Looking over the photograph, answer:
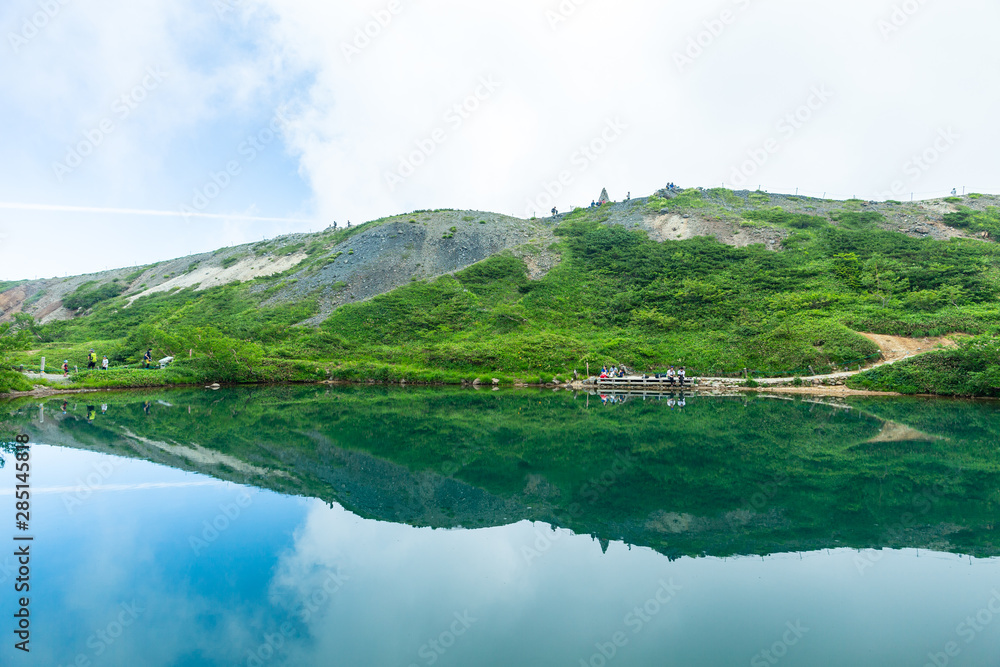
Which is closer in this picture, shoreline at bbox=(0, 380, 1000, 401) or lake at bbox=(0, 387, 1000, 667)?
lake at bbox=(0, 387, 1000, 667)

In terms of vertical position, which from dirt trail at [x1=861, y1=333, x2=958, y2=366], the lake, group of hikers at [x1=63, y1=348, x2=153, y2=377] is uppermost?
dirt trail at [x1=861, y1=333, x2=958, y2=366]

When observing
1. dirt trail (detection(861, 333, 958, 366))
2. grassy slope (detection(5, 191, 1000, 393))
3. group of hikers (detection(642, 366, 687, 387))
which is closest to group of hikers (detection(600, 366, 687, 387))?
group of hikers (detection(642, 366, 687, 387))

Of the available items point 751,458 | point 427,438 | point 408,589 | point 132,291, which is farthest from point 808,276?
point 132,291

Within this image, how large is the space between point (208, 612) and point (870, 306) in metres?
57.5

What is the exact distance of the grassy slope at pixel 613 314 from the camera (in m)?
46.0

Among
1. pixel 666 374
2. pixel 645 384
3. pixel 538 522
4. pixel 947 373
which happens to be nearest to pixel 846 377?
pixel 947 373

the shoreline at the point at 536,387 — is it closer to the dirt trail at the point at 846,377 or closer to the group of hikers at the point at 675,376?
the dirt trail at the point at 846,377

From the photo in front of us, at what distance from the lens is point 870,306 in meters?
50.6

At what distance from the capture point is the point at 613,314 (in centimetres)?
5997

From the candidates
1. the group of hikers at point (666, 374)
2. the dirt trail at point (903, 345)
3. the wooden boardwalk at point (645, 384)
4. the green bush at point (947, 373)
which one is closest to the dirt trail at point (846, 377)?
the dirt trail at point (903, 345)

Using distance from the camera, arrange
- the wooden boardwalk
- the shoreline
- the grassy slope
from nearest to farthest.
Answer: the shoreline, the wooden boardwalk, the grassy slope

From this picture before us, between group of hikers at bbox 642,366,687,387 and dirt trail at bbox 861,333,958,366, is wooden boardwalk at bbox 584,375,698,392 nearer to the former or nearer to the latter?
group of hikers at bbox 642,366,687,387

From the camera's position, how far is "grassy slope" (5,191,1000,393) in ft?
151

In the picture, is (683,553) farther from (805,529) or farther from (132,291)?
(132,291)
